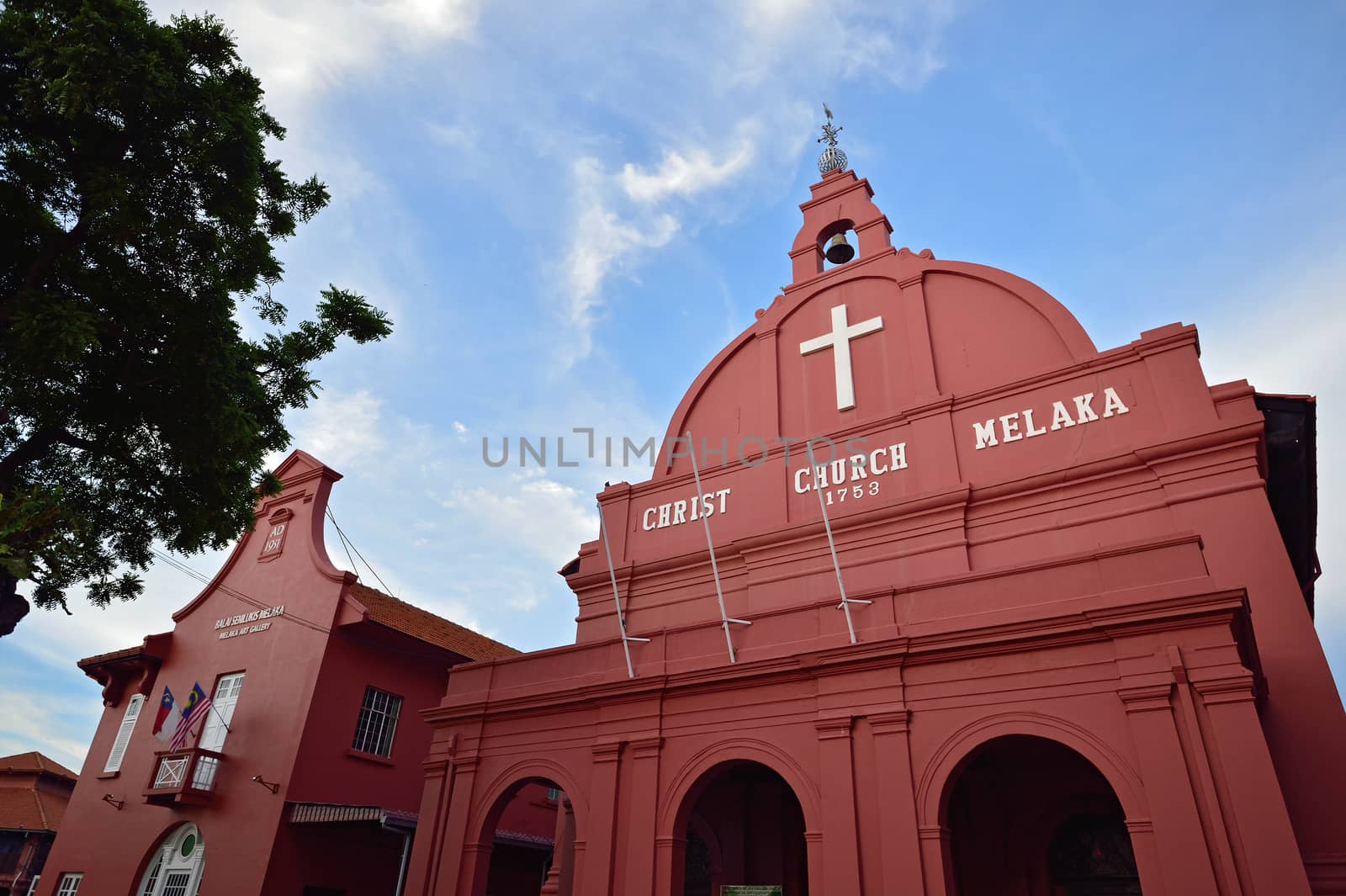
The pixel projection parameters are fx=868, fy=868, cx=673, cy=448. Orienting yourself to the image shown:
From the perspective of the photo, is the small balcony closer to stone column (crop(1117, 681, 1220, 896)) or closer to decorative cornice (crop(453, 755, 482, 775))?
decorative cornice (crop(453, 755, 482, 775))

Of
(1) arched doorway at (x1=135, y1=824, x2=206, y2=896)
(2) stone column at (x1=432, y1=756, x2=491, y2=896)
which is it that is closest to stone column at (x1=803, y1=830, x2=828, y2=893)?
(2) stone column at (x1=432, y1=756, x2=491, y2=896)

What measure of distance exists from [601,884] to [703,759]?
2.03 metres

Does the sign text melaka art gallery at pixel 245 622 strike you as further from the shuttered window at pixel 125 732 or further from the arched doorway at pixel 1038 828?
the arched doorway at pixel 1038 828

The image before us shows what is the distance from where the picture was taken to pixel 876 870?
9.57m

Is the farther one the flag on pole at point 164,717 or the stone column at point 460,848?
the flag on pole at point 164,717

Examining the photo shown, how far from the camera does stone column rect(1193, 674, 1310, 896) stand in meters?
7.64

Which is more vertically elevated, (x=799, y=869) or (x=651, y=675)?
(x=651, y=675)

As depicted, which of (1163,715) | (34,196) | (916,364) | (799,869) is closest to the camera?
(1163,715)

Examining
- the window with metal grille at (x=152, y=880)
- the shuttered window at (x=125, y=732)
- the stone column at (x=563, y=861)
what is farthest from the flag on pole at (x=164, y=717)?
the stone column at (x=563, y=861)

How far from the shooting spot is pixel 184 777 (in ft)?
57.0

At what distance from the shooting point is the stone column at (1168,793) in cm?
796

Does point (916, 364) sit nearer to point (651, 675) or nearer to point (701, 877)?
point (651, 675)

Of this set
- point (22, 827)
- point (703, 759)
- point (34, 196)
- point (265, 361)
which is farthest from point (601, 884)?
point (22, 827)

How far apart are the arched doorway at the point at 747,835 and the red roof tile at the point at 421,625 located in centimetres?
619
